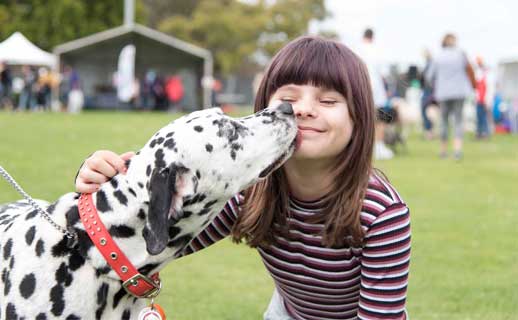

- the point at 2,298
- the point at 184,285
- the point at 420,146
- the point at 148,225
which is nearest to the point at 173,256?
the point at 148,225

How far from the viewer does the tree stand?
193 feet

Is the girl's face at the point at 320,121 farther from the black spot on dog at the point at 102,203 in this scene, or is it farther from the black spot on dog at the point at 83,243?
the black spot on dog at the point at 83,243

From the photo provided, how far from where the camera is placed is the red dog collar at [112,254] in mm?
2900

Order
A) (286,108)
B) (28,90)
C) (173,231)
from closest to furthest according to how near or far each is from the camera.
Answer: (173,231) → (286,108) → (28,90)

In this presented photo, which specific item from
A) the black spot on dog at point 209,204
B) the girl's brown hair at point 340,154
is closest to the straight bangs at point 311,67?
the girl's brown hair at point 340,154

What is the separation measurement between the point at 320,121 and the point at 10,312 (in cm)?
164

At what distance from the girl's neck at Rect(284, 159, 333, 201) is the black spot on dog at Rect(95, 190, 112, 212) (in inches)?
40.3

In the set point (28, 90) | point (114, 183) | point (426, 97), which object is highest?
point (114, 183)

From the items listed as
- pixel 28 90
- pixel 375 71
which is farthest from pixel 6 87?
pixel 375 71

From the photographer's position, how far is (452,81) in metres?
13.9

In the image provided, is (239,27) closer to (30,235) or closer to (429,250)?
(429,250)

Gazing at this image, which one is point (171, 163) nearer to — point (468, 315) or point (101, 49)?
point (468, 315)

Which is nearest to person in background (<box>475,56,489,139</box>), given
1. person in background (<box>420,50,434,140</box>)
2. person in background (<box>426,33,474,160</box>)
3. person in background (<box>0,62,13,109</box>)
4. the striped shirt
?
person in background (<box>420,50,434,140</box>)

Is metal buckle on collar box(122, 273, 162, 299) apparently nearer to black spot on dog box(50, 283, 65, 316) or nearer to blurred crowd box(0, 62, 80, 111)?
black spot on dog box(50, 283, 65, 316)
